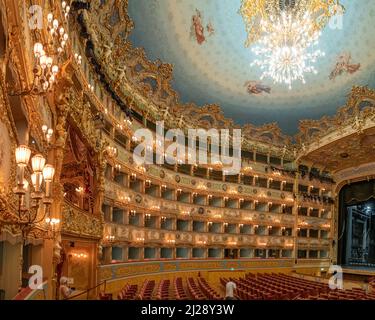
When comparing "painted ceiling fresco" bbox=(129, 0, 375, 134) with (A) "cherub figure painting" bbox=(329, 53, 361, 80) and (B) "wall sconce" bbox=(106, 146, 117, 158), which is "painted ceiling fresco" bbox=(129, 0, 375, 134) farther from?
(B) "wall sconce" bbox=(106, 146, 117, 158)

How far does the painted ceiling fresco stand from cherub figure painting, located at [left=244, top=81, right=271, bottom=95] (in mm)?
75

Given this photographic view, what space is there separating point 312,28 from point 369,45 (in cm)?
708

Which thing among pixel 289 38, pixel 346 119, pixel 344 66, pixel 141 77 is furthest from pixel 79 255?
pixel 346 119

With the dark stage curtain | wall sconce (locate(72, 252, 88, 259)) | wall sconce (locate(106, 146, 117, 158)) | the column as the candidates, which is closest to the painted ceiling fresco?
wall sconce (locate(106, 146, 117, 158))

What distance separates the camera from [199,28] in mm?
25766

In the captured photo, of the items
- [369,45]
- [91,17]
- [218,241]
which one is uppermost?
[369,45]

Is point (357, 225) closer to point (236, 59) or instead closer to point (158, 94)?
point (236, 59)

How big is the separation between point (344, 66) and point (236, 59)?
7438 millimetres

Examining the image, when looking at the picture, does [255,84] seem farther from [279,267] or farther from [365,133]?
[279,267]

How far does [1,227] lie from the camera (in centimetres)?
826
